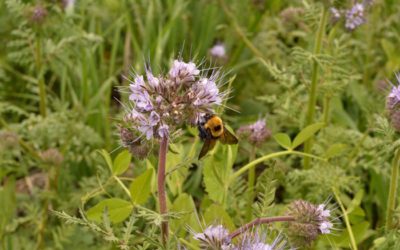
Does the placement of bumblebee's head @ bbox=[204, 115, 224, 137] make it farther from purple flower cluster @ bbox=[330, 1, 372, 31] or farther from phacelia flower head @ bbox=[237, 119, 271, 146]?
purple flower cluster @ bbox=[330, 1, 372, 31]

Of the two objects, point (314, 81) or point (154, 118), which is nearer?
point (154, 118)

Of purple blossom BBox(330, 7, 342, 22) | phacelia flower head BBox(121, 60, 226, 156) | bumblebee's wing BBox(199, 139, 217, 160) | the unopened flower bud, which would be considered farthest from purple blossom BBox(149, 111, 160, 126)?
purple blossom BBox(330, 7, 342, 22)

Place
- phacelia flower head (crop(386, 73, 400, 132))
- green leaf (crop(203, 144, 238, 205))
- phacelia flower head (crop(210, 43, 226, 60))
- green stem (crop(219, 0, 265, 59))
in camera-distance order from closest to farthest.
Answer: phacelia flower head (crop(386, 73, 400, 132))
green leaf (crop(203, 144, 238, 205))
green stem (crop(219, 0, 265, 59))
phacelia flower head (crop(210, 43, 226, 60))

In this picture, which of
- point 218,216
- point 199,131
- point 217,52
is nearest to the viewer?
point 199,131

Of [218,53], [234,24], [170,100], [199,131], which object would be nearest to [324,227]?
[199,131]

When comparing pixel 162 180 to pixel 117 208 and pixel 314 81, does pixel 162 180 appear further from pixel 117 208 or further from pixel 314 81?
pixel 314 81

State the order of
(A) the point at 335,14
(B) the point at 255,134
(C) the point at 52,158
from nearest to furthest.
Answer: (B) the point at 255,134
(C) the point at 52,158
(A) the point at 335,14

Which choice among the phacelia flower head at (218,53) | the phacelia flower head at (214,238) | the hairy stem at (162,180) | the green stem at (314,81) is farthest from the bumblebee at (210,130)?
the phacelia flower head at (218,53)
